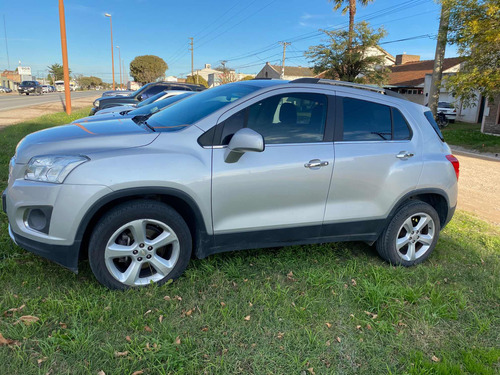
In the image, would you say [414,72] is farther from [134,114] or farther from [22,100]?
[134,114]

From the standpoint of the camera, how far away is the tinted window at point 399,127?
3.78 meters

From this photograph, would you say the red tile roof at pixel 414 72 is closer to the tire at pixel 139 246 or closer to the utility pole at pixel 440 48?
the utility pole at pixel 440 48

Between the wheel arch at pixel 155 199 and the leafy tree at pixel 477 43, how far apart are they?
12538mm

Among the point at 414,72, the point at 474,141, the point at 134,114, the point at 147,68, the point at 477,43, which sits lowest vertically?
the point at 474,141

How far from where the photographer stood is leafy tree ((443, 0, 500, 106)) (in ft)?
40.4

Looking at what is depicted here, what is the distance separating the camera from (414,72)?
36.7m

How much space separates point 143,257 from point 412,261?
8.69ft

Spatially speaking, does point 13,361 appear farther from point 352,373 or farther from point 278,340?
point 352,373

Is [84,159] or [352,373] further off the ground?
[84,159]

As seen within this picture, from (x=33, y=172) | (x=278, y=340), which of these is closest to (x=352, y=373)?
(x=278, y=340)

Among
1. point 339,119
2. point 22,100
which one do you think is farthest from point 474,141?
point 22,100

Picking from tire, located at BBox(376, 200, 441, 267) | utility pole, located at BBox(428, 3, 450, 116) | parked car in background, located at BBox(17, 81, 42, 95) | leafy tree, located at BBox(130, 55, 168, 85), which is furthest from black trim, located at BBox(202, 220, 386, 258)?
leafy tree, located at BBox(130, 55, 168, 85)

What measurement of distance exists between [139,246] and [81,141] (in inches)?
35.9

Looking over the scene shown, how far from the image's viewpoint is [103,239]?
2.88 metres
